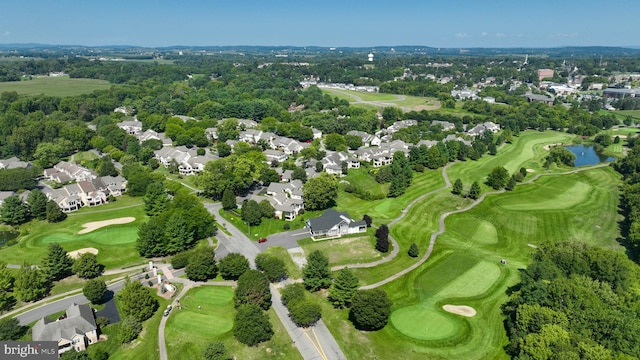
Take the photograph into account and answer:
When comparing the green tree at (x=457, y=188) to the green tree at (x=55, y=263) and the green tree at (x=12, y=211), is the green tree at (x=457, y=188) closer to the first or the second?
the green tree at (x=55, y=263)

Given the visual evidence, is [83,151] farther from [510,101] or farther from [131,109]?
[510,101]

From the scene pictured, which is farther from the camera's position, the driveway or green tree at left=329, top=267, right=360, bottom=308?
the driveway

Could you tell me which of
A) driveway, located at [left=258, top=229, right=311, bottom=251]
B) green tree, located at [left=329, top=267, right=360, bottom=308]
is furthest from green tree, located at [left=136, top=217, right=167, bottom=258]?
green tree, located at [left=329, top=267, right=360, bottom=308]

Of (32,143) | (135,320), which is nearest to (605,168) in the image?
(135,320)

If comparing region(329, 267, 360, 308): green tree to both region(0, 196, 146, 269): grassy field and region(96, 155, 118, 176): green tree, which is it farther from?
region(96, 155, 118, 176): green tree

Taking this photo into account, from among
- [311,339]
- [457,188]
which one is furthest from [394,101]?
[311,339]

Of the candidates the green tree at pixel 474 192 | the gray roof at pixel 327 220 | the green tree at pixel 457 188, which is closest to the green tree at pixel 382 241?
the gray roof at pixel 327 220
